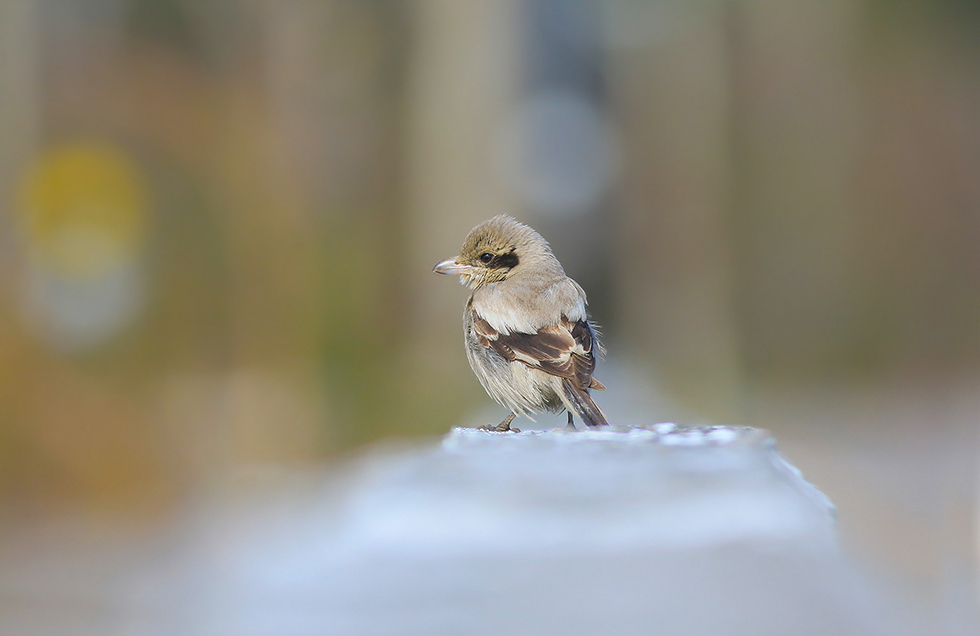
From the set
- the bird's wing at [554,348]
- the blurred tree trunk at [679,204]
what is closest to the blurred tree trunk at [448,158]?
the blurred tree trunk at [679,204]

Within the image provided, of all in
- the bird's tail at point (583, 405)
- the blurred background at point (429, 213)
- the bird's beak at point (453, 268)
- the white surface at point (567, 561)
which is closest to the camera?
the white surface at point (567, 561)

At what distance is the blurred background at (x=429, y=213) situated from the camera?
4.47 m

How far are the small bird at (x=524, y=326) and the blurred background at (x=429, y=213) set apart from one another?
6.34 feet

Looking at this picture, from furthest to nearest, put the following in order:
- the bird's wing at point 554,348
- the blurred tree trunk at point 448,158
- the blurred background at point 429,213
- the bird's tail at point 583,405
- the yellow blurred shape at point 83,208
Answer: the yellow blurred shape at point 83,208, the blurred background at point 429,213, the blurred tree trunk at point 448,158, the bird's wing at point 554,348, the bird's tail at point 583,405

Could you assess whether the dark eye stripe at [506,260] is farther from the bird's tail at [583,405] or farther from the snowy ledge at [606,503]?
the snowy ledge at [606,503]

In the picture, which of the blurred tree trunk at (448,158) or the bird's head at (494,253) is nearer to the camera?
the bird's head at (494,253)

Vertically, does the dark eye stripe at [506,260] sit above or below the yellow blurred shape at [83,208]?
below

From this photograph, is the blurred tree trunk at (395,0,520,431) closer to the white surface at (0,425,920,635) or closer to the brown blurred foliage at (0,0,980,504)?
the brown blurred foliage at (0,0,980,504)

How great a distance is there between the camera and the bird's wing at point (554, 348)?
1.28 m

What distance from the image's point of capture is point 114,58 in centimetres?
508

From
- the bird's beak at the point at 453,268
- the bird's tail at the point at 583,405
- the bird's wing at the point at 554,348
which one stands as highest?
the bird's beak at the point at 453,268

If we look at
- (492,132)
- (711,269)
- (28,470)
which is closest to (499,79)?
(492,132)

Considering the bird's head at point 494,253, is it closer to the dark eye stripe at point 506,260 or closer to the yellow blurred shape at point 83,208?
the dark eye stripe at point 506,260

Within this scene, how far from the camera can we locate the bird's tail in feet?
3.86
